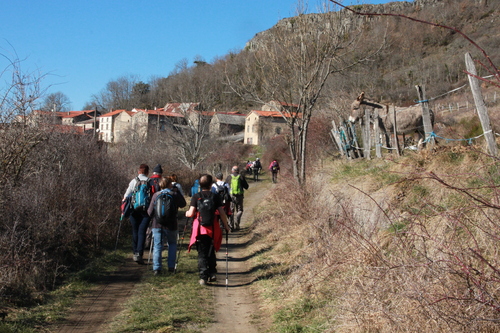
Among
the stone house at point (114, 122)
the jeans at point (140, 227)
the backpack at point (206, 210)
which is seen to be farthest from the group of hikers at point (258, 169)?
the stone house at point (114, 122)

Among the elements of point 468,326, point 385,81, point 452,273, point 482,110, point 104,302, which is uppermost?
point 385,81

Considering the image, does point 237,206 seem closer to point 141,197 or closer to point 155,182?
point 155,182

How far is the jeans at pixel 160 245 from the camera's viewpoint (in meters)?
8.49

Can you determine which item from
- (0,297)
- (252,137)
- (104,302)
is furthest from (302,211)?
(252,137)

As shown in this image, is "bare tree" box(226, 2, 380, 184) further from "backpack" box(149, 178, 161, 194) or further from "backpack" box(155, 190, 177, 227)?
"backpack" box(155, 190, 177, 227)

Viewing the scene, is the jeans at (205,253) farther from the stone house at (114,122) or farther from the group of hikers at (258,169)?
the stone house at (114,122)

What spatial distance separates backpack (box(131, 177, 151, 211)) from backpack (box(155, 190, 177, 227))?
681 millimetres

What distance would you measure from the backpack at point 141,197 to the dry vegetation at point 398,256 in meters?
2.72

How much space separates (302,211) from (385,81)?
4407 centimetres

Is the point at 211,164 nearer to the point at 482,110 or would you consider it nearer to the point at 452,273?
the point at 482,110

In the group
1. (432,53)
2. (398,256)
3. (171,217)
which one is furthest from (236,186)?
(432,53)

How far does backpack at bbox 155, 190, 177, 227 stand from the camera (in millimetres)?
8508

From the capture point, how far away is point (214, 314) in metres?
6.48

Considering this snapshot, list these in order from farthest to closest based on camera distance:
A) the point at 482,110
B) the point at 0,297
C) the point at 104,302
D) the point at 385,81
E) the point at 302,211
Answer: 1. the point at 385,81
2. the point at 302,211
3. the point at 482,110
4. the point at 104,302
5. the point at 0,297
